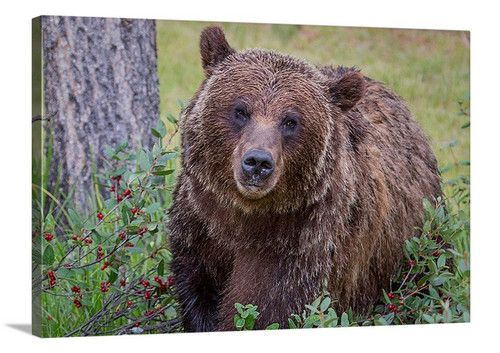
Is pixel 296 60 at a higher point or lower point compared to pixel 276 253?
higher

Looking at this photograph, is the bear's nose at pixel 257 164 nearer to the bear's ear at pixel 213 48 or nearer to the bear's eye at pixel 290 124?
the bear's eye at pixel 290 124

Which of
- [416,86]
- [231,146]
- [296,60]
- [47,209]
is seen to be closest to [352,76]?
[296,60]

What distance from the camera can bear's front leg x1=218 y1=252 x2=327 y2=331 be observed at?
625 cm

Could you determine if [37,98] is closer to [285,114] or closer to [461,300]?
[285,114]

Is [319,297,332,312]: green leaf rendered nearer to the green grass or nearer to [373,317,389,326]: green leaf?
[373,317,389,326]: green leaf

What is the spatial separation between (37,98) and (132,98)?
135 cm

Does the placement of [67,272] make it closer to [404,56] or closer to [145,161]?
[145,161]

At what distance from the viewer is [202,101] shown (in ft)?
20.6

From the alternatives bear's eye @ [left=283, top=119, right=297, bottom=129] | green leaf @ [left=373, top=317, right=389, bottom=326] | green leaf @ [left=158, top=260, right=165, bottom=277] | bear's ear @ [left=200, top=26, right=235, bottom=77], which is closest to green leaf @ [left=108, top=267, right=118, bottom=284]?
green leaf @ [left=158, top=260, right=165, bottom=277]

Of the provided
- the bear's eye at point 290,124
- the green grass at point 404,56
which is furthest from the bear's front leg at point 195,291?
the green grass at point 404,56

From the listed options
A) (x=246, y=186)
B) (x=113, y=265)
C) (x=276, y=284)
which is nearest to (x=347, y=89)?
(x=246, y=186)

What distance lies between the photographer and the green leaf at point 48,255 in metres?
6.19

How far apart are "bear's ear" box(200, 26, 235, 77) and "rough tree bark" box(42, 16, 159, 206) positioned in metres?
1.08

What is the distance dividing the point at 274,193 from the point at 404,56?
7.41 ft
